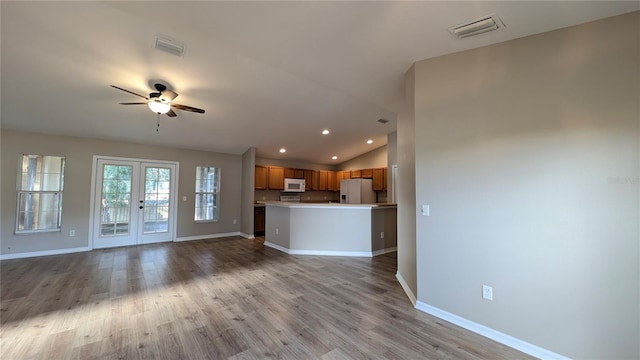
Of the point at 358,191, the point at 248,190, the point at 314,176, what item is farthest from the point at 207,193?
the point at 358,191

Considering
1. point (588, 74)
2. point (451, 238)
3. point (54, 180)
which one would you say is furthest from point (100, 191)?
point (588, 74)

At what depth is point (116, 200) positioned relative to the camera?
564 centimetres

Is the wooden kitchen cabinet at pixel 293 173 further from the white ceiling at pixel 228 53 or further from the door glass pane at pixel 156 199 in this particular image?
the door glass pane at pixel 156 199

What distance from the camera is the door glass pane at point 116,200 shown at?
18.1ft

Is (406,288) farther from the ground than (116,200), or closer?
closer

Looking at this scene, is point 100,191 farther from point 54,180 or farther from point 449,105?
point 449,105

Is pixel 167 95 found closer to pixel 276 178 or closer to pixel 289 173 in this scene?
pixel 276 178

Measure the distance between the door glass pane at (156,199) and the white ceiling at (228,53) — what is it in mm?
1276

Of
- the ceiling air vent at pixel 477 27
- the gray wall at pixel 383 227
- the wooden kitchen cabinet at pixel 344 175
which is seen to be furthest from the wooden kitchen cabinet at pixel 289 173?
the ceiling air vent at pixel 477 27

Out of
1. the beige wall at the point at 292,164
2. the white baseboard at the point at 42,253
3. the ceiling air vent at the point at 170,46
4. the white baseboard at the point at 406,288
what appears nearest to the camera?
the ceiling air vent at the point at 170,46

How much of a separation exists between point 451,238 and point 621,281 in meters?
1.09

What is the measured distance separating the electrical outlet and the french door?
21.6 ft

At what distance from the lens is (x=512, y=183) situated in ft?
7.01

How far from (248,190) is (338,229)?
313 centimetres
